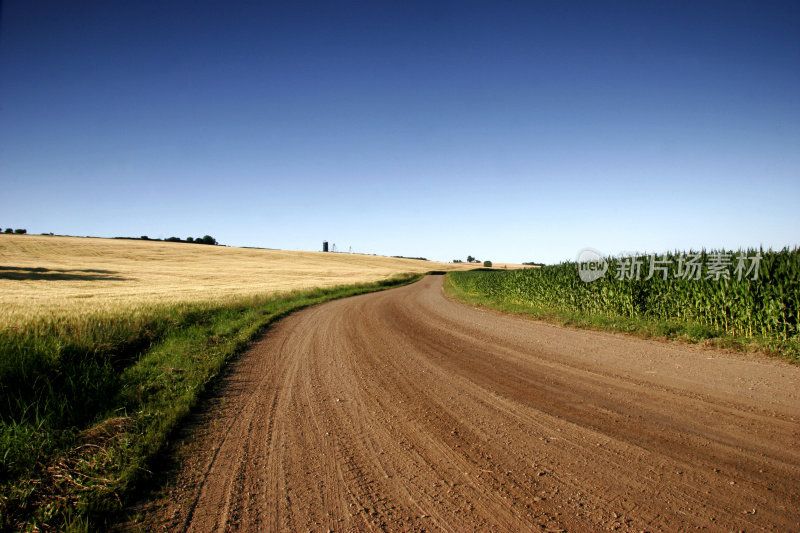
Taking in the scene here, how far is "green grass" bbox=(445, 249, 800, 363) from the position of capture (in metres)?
9.56

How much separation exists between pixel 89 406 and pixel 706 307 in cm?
1465

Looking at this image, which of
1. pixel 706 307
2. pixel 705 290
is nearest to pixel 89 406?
pixel 706 307

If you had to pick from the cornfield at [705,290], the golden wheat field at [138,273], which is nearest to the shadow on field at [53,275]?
the golden wheat field at [138,273]

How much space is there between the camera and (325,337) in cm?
1056

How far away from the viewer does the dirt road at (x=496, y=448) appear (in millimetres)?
2922

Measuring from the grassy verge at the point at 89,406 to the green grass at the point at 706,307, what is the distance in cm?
1096

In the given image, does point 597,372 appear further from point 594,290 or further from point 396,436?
point 594,290

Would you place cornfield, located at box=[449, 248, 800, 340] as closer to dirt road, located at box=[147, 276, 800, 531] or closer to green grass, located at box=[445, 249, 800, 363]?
green grass, located at box=[445, 249, 800, 363]

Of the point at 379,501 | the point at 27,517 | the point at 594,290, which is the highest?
the point at 594,290

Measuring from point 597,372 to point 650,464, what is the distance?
3.48m

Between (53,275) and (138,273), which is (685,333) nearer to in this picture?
(138,273)

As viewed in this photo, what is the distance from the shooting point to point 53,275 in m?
32.1

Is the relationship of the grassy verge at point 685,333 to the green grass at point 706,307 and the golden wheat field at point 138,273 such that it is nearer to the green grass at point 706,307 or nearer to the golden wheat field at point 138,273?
the green grass at point 706,307

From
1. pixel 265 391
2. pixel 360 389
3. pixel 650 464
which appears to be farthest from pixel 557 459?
pixel 265 391
